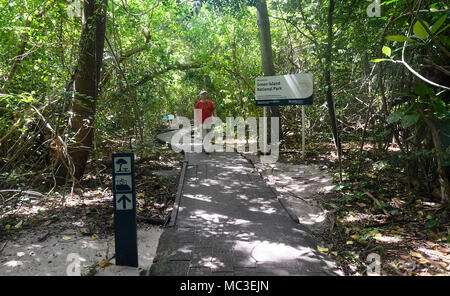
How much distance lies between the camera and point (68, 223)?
15.9ft

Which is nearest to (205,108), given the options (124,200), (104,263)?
(124,200)

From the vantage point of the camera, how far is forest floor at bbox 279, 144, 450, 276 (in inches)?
146

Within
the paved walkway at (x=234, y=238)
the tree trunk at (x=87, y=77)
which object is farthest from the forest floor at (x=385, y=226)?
the tree trunk at (x=87, y=77)

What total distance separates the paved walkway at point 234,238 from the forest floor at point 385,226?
1.51 ft

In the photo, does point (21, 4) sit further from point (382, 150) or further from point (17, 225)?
point (382, 150)

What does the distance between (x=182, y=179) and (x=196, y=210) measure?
6.58ft

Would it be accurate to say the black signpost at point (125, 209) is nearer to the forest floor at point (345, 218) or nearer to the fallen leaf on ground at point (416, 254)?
the forest floor at point (345, 218)

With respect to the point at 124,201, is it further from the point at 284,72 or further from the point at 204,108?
the point at 284,72

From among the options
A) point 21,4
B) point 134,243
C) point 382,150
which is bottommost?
point 134,243

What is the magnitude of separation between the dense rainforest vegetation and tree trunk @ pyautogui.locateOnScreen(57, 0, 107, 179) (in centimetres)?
2

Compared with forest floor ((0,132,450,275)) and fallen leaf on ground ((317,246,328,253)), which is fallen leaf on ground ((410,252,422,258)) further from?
fallen leaf on ground ((317,246,328,253))

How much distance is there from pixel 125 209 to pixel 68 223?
5.92 ft
